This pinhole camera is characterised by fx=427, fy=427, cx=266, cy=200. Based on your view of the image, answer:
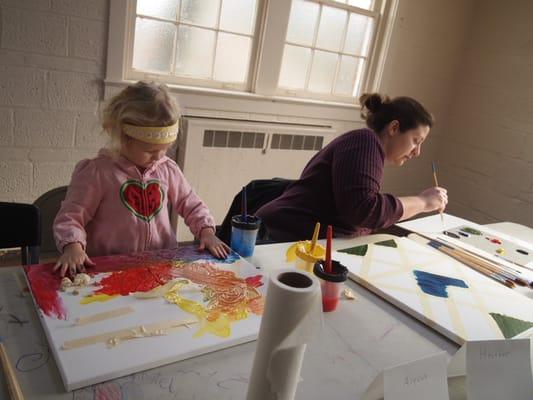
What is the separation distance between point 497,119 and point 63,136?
2.76 m

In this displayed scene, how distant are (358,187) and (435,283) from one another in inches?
15.2

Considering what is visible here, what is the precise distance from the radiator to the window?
0.81ft

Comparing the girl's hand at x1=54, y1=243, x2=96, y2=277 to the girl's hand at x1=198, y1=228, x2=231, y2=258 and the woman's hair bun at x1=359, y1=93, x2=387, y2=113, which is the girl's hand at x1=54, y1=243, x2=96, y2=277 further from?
the woman's hair bun at x1=359, y1=93, x2=387, y2=113

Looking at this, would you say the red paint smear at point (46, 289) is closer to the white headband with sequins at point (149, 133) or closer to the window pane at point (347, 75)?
the white headband with sequins at point (149, 133)

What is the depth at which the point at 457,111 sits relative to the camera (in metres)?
3.27

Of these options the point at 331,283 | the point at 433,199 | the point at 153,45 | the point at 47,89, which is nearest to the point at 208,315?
the point at 331,283

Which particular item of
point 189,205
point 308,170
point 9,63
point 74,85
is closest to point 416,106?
point 308,170

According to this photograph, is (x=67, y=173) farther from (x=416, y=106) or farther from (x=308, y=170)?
(x=416, y=106)

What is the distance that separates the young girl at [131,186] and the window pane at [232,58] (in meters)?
1.35

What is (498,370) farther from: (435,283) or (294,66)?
(294,66)

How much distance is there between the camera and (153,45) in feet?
7.27

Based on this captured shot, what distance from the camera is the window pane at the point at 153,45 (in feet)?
7.09

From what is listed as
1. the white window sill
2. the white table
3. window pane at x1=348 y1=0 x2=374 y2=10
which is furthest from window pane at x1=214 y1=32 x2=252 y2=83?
the white table

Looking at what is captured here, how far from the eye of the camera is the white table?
610 mm
